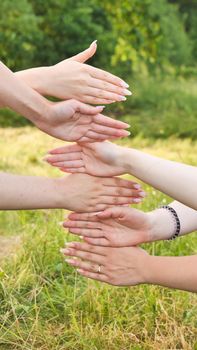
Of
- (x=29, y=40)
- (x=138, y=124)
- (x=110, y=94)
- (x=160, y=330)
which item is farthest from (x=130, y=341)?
(x=29, y=40)

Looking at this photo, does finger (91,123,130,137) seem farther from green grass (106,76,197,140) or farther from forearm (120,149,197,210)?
green grass (106,76,197,140)

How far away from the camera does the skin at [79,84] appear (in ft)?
9.70

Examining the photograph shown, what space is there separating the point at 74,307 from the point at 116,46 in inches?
221

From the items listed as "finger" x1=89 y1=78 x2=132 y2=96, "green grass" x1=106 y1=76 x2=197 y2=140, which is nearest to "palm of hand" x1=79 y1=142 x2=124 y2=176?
"finger" x1=89 y1=78 x2=132 y2=96

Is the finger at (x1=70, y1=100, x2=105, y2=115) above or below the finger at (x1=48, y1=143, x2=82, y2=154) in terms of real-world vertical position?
above

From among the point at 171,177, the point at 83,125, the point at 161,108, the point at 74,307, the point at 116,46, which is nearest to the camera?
the point at 171,177

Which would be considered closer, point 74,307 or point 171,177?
point 171,177

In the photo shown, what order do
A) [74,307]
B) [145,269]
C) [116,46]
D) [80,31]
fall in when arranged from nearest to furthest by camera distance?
[145,269], [74,307], [116,46], [80,31]

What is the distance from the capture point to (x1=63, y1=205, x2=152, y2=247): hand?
2.84 meters

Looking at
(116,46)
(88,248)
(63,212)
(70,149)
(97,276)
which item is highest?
(116,46)

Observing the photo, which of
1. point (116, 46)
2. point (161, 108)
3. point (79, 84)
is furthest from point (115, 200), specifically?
point (161, 108)

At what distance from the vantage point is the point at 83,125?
295 cm

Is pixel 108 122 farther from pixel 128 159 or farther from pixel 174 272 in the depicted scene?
pixel 174 272

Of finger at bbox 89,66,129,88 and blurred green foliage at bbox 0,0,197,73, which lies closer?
finger at bbox 89,66,129,88
